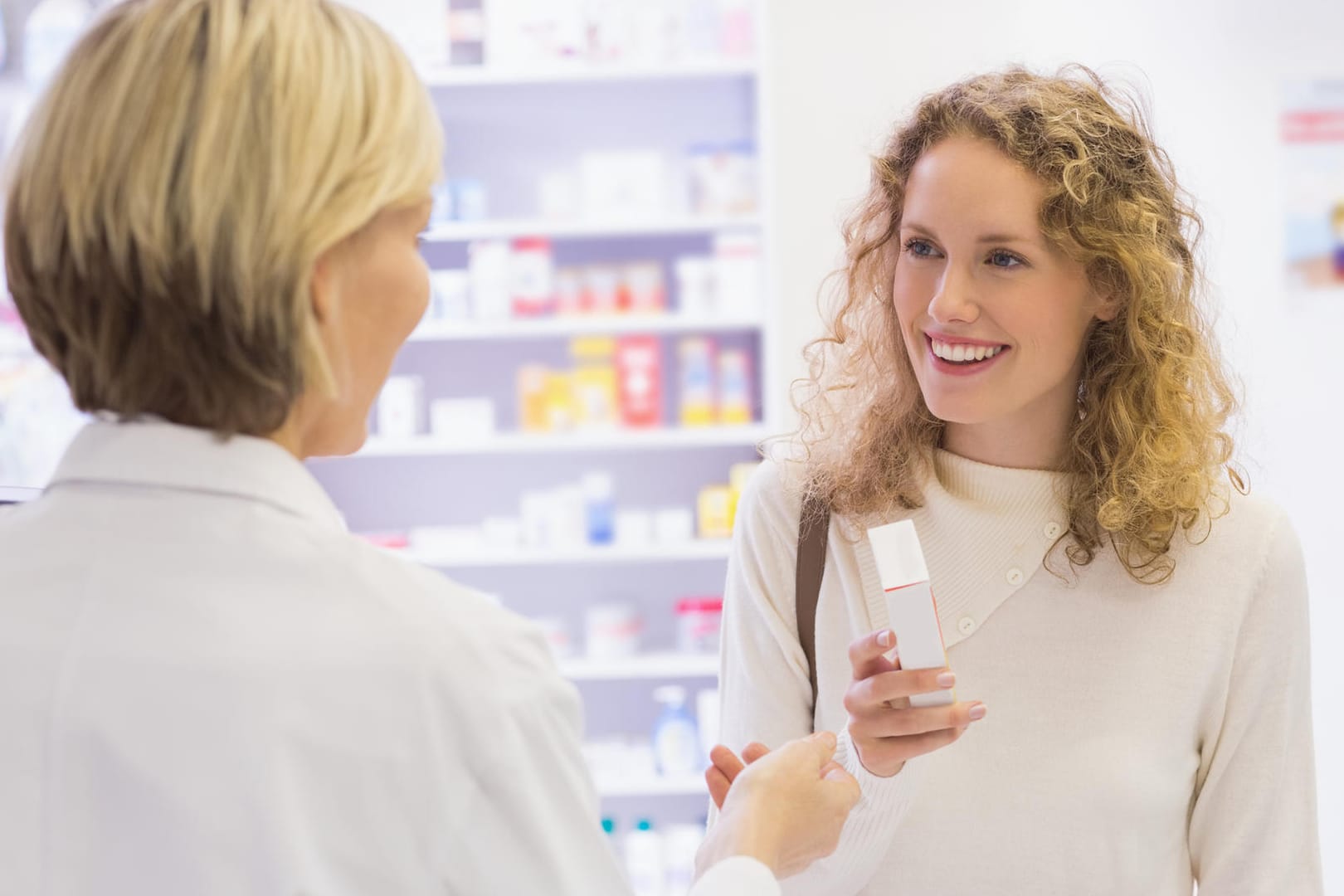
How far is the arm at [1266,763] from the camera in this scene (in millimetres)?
1303

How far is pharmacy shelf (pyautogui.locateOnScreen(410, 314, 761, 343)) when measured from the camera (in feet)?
11.3

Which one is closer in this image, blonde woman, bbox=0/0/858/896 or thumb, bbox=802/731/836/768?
blonde woman, bbox=0/0/858/896

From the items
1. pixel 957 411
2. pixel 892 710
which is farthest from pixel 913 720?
pixel 957 411

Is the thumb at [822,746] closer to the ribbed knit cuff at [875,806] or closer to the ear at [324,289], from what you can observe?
the ribbed knit cuff at [875,806]

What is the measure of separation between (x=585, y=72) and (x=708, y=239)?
0.66 m

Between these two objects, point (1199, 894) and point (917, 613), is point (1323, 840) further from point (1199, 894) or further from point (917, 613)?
point (917, 613)

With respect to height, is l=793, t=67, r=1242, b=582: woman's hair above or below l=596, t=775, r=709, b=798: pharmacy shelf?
above

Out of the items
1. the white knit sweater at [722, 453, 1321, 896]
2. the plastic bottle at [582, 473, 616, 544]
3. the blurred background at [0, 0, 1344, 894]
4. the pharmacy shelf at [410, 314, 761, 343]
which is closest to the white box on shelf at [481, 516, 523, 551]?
the blurred background at [0, 0, 1344, 894]

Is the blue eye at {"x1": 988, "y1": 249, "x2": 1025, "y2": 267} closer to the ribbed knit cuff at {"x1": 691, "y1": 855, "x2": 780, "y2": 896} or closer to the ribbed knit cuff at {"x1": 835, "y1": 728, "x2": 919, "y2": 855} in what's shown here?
the ribbed knit cuff at {"x1": 835, "y1": 728, "x2": 919, "y2": 855}

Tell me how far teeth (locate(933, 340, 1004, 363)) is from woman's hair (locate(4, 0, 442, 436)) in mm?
821

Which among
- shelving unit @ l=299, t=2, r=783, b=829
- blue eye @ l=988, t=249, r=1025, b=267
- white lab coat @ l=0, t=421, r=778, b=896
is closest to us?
white lab coat @ l=0, t=421, r=778, b=896

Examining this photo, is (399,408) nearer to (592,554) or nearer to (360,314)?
(592,554)

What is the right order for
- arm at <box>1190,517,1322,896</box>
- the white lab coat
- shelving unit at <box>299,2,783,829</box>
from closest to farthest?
the white lab coat < arm at <box>1190,517,1322,896</box> < shelving unit at <box>299,2,783,829</box>

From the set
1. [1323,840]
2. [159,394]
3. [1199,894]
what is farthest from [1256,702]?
[1323,840]
